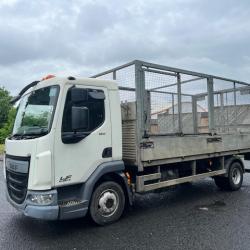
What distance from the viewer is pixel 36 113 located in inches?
201

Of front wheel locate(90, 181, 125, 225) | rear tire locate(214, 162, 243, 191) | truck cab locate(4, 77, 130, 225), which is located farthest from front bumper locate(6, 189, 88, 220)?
rear tire locate(214, 162, 243, 191)

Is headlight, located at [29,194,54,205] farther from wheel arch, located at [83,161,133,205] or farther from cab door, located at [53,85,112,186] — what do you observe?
wheel arch, located at [83,161,133,205]

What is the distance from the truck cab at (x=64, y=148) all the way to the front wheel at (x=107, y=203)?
0.02 metres

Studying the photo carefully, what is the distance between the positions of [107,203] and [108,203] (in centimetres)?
2

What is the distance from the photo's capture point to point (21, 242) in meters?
4.71

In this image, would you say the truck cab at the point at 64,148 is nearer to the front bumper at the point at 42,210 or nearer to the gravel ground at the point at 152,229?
the front bumper at the point at 42,210

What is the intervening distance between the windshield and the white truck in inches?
0.7

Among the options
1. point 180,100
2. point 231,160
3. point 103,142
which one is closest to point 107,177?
point 103,142

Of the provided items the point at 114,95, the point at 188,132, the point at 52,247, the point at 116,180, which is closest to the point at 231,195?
the point at 188,132

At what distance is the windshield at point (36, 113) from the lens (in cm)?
484

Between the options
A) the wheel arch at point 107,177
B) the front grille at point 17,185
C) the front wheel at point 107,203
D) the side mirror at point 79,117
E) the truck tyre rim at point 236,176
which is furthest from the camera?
the truck tyre rim at point 236,176

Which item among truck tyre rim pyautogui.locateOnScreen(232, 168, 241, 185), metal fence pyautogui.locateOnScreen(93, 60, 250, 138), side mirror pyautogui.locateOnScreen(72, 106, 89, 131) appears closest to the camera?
side mirror pyautogui.locateOnScreen(72, 106, 89, 131)

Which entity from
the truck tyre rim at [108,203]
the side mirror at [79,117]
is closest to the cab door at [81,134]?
the side mirror at [79,117]

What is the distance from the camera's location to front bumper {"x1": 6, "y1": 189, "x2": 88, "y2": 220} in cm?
457
